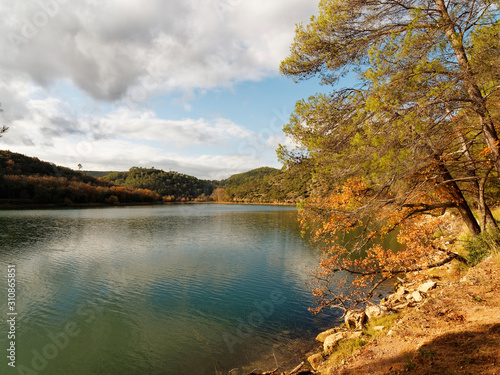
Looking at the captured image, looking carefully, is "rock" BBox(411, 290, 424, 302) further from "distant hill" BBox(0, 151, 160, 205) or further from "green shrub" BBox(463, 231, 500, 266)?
"distant hill" BBox(0, 151, 160, 205)

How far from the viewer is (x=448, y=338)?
5363mm

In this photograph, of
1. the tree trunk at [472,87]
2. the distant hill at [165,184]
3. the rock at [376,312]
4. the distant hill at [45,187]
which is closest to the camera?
the tree trunk at [472,87]

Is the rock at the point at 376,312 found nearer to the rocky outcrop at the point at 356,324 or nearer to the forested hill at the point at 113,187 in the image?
the rocky outcrop at the point at 356,324

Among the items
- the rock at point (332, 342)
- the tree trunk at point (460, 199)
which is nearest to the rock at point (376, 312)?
the rock at point (332, 342)

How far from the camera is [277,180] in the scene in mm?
164375

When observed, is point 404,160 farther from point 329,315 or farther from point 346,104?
point 329,315

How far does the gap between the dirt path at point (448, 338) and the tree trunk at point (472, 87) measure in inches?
135

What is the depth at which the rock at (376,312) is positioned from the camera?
9141mm

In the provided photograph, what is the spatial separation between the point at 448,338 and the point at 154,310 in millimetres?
11870

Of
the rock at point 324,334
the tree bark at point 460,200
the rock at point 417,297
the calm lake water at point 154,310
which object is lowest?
the calm lake water at point 154,310

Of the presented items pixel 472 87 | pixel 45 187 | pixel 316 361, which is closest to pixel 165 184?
pixel 45 187

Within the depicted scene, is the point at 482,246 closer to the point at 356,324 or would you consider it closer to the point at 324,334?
the point at 356,324

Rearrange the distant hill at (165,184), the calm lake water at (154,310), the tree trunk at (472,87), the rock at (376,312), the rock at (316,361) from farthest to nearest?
the distant hill at (165,184) < the rock at (376,312) < the calm lake water at (154,310) < the rock at (316,361) < the tree trunk at (472,87)

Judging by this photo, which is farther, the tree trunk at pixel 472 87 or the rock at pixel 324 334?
the rock at pixel 324 334
